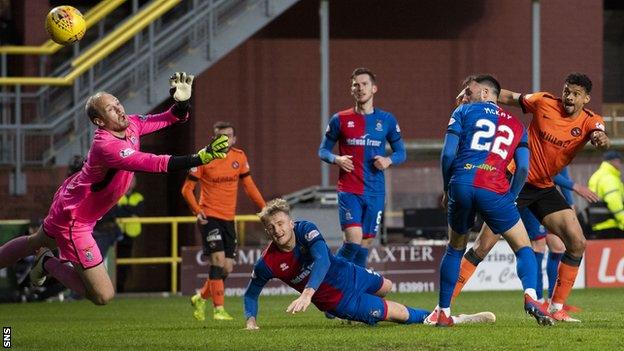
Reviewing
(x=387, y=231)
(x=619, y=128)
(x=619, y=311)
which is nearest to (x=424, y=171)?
(x=387, y=231)

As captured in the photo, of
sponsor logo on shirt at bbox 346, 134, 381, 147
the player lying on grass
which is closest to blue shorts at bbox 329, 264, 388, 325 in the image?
the player lying on grass

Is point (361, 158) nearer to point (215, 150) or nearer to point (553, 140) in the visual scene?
point (553, 140)

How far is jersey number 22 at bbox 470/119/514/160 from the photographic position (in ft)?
34.6

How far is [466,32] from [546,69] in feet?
5.21

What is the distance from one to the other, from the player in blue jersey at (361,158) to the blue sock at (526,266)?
2402mm

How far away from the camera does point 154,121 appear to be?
11.0 metres

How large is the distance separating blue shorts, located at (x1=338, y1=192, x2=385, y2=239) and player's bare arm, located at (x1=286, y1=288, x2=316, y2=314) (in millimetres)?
3213

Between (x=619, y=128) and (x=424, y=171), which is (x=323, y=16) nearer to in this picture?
(x=424, y=171)

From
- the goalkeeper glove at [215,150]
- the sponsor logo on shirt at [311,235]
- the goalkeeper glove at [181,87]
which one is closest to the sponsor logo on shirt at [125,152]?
the goalkeeper glove at [181,87]

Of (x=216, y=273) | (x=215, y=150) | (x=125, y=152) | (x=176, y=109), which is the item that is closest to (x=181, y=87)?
(x=176, y=109)

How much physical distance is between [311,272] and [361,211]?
9.99 feet

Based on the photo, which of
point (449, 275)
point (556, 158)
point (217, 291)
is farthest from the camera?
point (217, 291)

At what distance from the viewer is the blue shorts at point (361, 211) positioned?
13000mm

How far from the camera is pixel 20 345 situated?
1016cm
